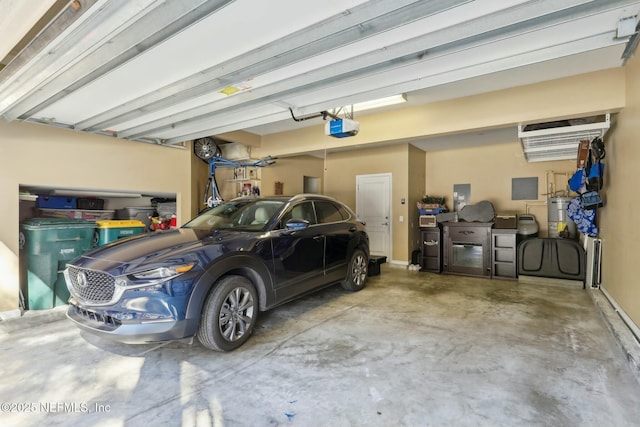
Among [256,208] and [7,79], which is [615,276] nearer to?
[256,208]

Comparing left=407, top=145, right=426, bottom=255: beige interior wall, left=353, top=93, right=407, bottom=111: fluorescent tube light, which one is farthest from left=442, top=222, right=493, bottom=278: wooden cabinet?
left=353, top=93, right=407, bottom=111: fluorescent tube light

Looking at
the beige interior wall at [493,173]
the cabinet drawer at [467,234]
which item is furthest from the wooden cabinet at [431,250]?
the beige interior wall at [493,173]

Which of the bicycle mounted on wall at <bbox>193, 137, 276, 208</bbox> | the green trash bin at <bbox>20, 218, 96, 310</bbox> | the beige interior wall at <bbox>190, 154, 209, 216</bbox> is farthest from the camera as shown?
the bicycle mounted on wall at <bbox>193, 137, 276, 208</bbox>

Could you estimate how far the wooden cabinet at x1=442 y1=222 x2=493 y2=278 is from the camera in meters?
5.79

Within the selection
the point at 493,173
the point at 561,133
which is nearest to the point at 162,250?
the point at 561,133

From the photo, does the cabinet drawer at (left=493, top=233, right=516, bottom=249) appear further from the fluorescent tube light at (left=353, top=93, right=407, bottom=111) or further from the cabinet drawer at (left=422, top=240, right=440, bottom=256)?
the fluorescent tube light at (left=353, top=93, right=407, bottom=111)

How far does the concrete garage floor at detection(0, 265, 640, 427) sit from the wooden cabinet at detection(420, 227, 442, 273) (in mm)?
2536

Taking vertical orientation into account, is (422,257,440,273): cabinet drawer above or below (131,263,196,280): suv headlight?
below

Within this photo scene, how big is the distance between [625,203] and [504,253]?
258 cm

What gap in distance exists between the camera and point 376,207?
7145mm

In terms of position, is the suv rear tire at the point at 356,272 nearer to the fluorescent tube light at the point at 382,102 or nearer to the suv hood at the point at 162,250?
the suv hood at the point at 162,250

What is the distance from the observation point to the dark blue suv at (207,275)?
2.36 metres

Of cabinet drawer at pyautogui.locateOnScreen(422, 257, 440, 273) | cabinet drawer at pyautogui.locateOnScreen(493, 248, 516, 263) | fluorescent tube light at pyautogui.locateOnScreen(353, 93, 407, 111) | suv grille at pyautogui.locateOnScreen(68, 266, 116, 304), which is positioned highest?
fluorescent tube light at pyautogui.locateOnScreen(353, 93, 407, 111)

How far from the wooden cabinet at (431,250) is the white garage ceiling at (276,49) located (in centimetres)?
342
